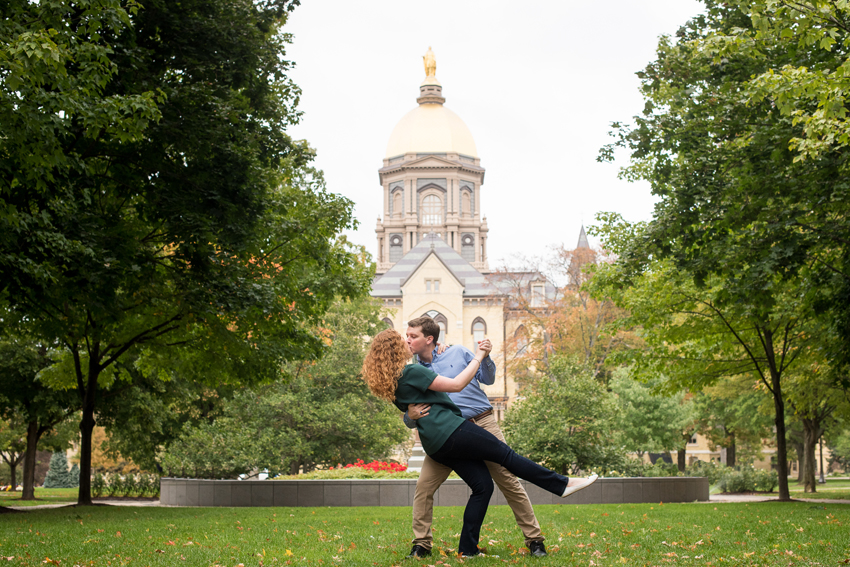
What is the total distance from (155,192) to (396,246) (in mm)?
73028

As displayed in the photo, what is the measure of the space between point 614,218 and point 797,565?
16390 millimetres

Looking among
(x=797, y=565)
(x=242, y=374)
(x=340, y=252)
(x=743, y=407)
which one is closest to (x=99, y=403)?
(x=242, y=374)

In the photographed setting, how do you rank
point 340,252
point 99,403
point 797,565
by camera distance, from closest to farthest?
point 797,565 < point 340,252 < point 99,403

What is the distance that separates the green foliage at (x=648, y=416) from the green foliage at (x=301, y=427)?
12.5 metres

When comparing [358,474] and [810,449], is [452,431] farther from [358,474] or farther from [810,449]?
[810,449]

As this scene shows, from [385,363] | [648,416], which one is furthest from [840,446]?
[385,363]

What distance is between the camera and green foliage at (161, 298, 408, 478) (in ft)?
70.0

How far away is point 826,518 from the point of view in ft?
35.8

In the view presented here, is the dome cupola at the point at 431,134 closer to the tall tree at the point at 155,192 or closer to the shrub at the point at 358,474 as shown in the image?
the tall tree at the point at 155,192

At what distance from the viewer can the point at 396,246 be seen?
282 ft

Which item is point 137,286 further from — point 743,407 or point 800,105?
point 743,407

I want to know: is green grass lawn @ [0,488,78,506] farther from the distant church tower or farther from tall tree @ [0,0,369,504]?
the distant church tower

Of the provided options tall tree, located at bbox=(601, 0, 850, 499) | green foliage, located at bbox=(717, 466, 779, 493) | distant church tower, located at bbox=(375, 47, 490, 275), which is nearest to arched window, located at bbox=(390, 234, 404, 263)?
distant church tower, located at bbox=(375, 47, 490, 275)

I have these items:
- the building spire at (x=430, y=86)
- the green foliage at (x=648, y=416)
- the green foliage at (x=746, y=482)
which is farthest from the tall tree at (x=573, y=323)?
the building spire at (x=430, y=86)
